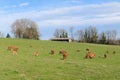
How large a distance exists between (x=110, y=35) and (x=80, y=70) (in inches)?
3728

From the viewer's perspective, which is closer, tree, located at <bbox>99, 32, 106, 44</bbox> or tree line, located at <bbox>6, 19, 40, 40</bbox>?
tree, located at <bbox>99, 32, 106, 44</bbox>

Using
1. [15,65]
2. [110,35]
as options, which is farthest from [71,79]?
[110,35]

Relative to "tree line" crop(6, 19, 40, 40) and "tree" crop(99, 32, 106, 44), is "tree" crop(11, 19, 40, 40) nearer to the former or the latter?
"tree line" crop(6, 19, 40, 40)

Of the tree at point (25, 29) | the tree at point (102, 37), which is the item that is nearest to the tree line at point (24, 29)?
the tree at point (25, 29)

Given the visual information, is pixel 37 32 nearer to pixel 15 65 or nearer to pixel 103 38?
pixel 103 38

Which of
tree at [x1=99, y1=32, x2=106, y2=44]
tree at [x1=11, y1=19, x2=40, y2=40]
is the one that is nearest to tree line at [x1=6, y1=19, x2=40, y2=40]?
tree at [x1=11, y1=19, x2=40, y2=40]

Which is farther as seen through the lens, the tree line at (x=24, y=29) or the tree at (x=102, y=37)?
the tree line at (x=24, y=29)

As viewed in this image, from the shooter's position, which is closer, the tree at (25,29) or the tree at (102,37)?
the tree at (102,37)

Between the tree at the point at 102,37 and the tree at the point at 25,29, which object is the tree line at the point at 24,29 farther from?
the tree at the point at 102,37

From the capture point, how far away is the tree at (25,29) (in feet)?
357

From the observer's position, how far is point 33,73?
15.0 metres

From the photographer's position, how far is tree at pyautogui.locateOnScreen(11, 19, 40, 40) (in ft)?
357

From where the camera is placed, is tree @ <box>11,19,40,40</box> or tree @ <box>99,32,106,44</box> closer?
tree @ <box>99,32,106,44</box>

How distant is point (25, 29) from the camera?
11481 cm
